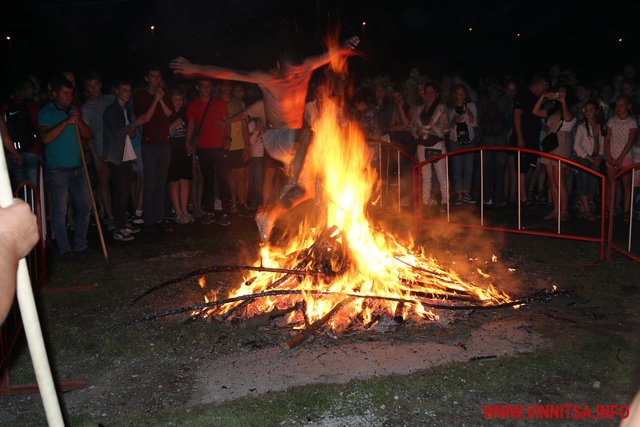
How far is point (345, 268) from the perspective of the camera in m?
6.78

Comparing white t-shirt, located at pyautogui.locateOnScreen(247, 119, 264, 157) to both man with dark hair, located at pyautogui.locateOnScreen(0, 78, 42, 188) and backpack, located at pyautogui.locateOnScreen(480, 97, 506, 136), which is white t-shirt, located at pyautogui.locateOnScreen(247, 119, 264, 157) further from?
backpack, located at pyautogui.locateOnScreen(480, 97, 506, 136)

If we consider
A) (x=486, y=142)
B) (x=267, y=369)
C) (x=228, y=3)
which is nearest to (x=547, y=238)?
(x=486, y=142)

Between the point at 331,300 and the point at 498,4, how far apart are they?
32847mm

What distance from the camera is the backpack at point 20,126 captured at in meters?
8.73

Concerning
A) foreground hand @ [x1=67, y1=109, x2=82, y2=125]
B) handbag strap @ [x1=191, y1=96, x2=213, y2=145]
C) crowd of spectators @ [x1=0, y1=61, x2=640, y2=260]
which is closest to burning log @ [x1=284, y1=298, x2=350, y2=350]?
crowd of spectators @ [x1=0, y1=61, x2=640, y2=260]

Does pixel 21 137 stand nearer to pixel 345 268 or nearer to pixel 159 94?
pixel 159 94

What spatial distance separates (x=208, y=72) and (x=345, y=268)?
Answer: 295 cm

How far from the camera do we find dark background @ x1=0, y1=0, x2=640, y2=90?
2512 centimetres

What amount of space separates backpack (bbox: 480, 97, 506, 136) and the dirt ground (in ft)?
15.6

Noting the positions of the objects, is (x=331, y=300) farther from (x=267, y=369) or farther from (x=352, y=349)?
(x=267, y=369)

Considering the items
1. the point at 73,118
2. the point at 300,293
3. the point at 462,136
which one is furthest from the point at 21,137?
the point at 462,136

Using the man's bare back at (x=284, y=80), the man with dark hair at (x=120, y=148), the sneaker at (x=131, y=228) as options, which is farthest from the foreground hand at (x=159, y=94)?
the man's bare back at (x=284, y=80)

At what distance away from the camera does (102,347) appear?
584 centimetres

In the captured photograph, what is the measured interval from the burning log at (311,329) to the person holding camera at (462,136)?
6.82 m
